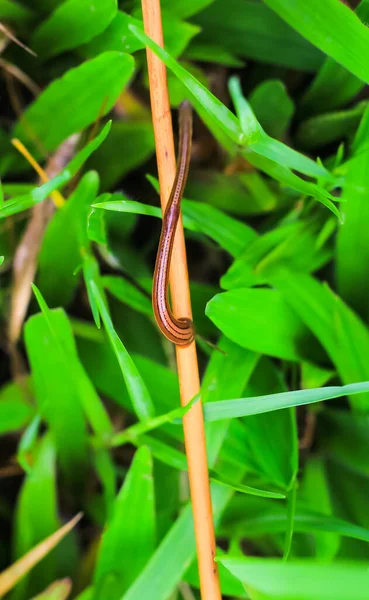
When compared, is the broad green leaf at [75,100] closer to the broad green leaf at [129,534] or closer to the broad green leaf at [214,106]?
the broad green leaf at [214,106]

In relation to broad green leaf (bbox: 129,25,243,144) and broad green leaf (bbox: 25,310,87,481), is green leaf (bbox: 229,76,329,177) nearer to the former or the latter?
broad green leaf (bbox: 129,25,243,144)

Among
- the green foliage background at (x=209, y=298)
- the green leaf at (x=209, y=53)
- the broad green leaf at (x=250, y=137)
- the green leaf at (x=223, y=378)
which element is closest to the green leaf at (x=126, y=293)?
the green foliage background at (x=209, y=298)

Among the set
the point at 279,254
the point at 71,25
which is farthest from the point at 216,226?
the point at 71,25

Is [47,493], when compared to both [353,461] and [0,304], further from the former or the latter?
[353,461]

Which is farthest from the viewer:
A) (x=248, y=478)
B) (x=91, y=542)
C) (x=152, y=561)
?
(x=91, y=542)

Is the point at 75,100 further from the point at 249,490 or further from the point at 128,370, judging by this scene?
the point at 249,490

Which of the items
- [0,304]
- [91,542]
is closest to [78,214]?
[0,304]
